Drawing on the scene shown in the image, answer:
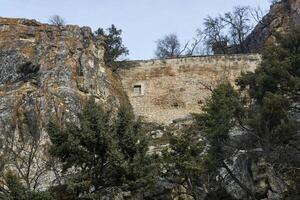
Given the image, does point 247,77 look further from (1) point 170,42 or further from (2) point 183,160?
(1) point 170,42

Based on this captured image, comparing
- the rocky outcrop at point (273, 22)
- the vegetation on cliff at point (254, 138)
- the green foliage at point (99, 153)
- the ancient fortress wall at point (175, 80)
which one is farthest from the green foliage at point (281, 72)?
the rocky outcrop at point (273, 22)

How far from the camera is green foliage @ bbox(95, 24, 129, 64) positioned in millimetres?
33728

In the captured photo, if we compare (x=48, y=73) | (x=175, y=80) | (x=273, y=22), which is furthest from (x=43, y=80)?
(x=273, y=22)

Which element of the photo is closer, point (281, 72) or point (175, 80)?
point (281, 72)

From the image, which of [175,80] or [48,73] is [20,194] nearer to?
[48,73]

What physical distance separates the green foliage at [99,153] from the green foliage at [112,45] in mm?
14795

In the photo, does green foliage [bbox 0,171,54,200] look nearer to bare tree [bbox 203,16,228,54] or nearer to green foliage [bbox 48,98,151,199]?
green foliage [bbox 48,98,151,199]

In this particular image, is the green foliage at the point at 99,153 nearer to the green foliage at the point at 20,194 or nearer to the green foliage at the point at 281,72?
the green foliage at the point at 20,194

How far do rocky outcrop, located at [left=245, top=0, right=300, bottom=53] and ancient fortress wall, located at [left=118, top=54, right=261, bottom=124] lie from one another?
3580mm

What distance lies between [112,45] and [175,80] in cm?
448

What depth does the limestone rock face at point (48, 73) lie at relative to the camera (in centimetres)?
2647

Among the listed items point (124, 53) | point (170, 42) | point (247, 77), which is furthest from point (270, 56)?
point (170, 42)

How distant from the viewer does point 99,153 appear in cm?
1823

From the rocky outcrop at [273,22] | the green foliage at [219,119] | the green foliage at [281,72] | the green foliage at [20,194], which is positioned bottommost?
the green foliage at [20,194]
